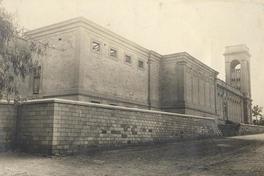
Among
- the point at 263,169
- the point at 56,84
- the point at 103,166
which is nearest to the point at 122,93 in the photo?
the point at 56,84

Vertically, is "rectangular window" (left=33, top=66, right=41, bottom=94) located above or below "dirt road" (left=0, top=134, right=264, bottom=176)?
above

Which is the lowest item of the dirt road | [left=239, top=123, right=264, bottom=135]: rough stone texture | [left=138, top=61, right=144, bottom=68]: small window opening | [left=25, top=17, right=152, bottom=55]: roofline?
the dirt road

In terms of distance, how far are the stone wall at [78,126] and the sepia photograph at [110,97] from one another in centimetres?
5

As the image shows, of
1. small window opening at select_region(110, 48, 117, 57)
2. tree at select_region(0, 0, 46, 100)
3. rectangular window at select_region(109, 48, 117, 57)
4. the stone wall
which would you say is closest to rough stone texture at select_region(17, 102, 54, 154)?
the stone wall

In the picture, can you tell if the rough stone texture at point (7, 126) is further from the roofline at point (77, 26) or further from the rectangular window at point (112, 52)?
the rectangular window at point (112, 52)

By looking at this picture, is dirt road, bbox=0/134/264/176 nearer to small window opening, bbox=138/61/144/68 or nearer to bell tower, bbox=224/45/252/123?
small window opening, bbox=138/61/144/68

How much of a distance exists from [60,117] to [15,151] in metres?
2.90

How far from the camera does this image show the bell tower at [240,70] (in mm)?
56125

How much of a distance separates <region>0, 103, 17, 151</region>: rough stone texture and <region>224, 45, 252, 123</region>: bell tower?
49.5m

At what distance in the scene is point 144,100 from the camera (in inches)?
1158

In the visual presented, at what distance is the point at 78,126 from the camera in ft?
45.2

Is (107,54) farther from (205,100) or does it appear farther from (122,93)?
(205,100)

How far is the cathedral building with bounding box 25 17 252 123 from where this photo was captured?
22375 millimetres

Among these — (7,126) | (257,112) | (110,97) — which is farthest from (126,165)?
(257,112)
